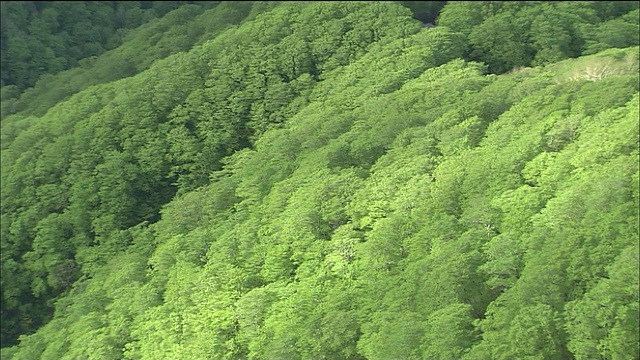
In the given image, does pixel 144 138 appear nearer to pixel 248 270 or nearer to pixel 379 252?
pixel 248 270

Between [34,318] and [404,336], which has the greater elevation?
[404,336]

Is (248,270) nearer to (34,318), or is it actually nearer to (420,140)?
(420,140)

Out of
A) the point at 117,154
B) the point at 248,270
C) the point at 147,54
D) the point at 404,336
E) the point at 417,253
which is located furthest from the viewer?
the point at 147,54

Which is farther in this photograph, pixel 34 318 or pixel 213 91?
pixel 213 91

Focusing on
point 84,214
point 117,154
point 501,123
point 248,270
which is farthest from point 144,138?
point 501,123

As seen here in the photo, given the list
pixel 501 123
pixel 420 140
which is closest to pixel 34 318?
pixel 420 140

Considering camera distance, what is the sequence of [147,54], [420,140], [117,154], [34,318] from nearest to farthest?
[420,140] → [34,318] → [117,154] → [147,54]
